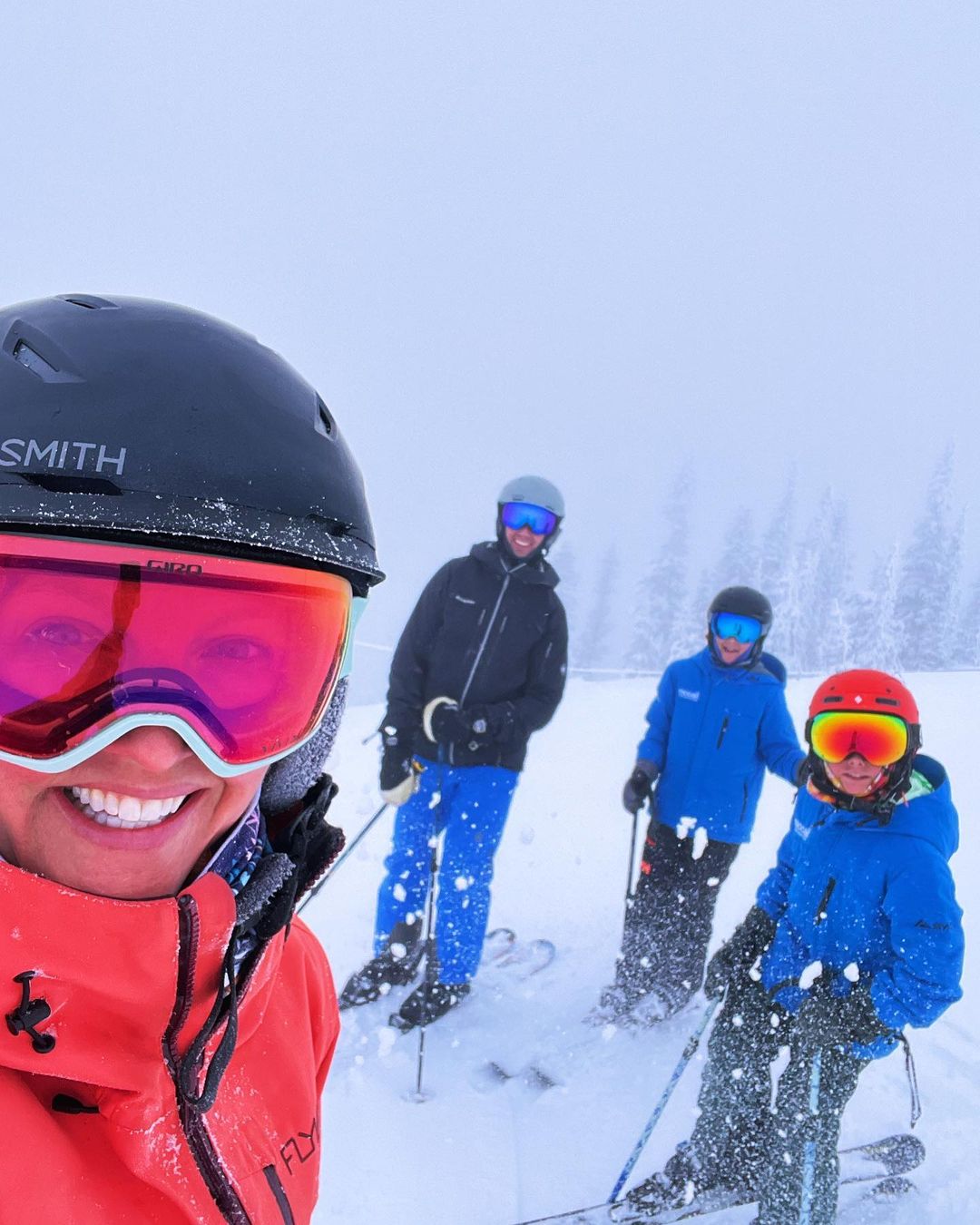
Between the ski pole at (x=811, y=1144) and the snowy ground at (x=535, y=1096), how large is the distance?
0.46m

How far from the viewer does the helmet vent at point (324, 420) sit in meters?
1.72

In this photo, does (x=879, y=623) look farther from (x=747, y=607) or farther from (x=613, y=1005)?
(x=613, y=1005)

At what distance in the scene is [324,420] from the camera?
1.77 metres

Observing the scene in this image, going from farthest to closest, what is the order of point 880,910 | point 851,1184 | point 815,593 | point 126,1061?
point 815,593
point 851,1184
point 880,910
point 126,1061

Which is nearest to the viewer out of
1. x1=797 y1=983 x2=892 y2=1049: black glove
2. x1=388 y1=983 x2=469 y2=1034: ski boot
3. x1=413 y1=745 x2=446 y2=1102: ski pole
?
x1=797 y1=983 x2=892 y2=1049: black glove

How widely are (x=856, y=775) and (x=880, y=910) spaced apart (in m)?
0.52

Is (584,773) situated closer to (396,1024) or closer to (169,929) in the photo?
(396,1024)

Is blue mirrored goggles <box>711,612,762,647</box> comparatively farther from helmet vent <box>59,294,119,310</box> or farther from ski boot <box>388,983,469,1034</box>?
helmet vent <box>59,294,119,310</box>

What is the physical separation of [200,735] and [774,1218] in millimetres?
2974

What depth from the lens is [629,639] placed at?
38469 mm

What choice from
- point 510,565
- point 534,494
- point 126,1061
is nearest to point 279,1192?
point 126,1061

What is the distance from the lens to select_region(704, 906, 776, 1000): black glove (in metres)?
3.46

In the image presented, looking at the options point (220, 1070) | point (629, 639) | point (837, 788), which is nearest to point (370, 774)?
point (837, 788)

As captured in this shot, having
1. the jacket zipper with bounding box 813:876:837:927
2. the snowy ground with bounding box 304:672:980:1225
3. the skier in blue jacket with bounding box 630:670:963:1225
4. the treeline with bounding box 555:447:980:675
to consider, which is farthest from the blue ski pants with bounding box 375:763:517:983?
the treeline with bounding box 555:447:980:675
